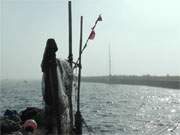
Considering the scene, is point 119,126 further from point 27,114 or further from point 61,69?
point 61,69

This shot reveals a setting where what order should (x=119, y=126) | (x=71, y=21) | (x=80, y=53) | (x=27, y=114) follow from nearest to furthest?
(x=71, y=21)
(x=80, y=53)
(x=27, y=114)
(x=119, y=126)

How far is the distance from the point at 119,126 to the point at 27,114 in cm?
1587

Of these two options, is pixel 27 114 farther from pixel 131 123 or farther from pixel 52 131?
pixel 131 123

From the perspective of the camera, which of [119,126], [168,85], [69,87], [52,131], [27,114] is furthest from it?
[168,85]

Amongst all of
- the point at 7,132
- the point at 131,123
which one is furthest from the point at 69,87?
the point at 131,123

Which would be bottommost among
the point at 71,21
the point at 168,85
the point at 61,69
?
the point at 168,85

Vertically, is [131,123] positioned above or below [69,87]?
below

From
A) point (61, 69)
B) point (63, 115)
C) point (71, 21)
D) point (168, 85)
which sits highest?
point (71, 21)

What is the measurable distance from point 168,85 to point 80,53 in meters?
146

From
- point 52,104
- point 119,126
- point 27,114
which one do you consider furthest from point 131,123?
point 52,104

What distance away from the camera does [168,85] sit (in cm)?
15762

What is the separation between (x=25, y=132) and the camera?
45.0ft

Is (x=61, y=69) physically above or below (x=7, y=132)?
above

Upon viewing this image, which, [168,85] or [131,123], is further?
[168,85]
